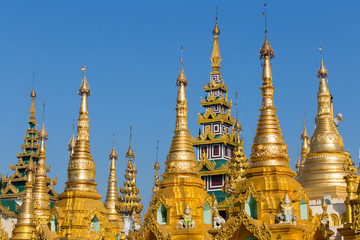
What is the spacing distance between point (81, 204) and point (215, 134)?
28.7 metres

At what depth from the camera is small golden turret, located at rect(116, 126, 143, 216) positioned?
3903 centimetres

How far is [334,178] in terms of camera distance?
31.9 metres

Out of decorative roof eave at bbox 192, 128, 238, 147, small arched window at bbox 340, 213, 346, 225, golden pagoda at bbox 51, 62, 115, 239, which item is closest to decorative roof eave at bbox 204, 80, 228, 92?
decorative roof eave at bbox 192, 128, 238, 147

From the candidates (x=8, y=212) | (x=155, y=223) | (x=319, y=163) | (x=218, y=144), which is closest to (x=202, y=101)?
(x=218, y=144)

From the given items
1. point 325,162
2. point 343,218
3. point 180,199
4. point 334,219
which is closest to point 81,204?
point 180,199

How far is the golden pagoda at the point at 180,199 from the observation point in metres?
25.4

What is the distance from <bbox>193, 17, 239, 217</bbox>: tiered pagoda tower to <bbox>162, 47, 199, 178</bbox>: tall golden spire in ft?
82.0

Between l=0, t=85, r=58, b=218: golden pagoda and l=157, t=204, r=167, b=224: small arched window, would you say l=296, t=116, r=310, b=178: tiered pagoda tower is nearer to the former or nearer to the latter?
l=157, t=204, r=167, b=224: small arched window

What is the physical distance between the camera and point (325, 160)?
3284 cm

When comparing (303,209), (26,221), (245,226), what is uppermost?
(26,221)

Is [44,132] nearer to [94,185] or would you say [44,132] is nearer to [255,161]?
[94,185]

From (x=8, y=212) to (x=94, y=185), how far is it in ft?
91.8

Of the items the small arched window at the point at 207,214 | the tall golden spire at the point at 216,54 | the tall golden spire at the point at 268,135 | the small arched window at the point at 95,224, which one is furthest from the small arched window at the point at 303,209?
the tall golden spire at the point at 216,54

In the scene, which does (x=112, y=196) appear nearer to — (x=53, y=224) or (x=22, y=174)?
(x=53, y=224)
